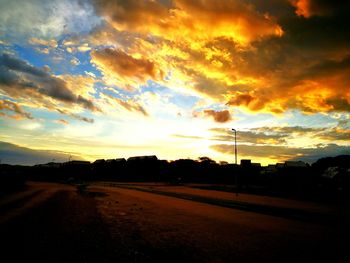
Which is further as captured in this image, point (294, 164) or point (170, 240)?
point (294, 164)

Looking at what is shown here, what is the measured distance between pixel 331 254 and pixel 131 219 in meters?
12.5

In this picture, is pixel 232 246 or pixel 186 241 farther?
pixel 186 241

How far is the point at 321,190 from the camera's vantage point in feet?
154

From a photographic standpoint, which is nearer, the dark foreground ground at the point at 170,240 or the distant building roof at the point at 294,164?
the dark foreground ground at the point at 170,240

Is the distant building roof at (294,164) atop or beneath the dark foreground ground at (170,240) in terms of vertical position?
atop

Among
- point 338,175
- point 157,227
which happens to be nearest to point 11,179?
point 157,227

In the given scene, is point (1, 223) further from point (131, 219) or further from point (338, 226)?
point (338, 226)

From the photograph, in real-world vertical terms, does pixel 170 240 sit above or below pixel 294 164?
below

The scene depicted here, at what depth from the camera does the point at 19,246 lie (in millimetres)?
10953

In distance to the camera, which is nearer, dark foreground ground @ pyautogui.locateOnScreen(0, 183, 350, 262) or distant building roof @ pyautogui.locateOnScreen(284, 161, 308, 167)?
dark foreground ground @ pyautogui.locateOnScreen(0, 183, 350, 262)

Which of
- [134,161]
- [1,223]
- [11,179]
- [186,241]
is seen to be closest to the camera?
[186,241]

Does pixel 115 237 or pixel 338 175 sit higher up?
pixel 338 175

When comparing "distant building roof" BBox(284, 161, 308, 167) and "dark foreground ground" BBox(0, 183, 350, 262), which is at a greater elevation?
"distant building roof" BBox(284, 161, 308, 167)

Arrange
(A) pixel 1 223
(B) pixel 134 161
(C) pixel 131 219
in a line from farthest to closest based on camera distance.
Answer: (B) pixel 134 161, (C) pixel 131 219, (A) pixel 1 223
